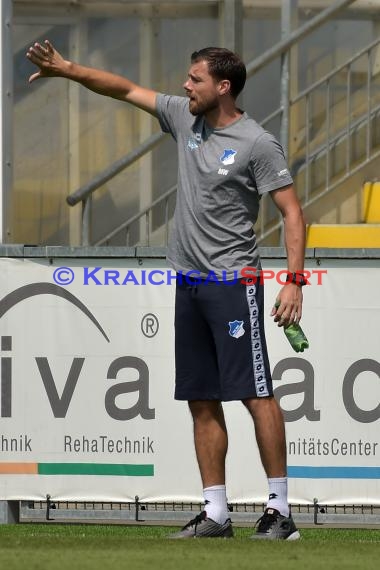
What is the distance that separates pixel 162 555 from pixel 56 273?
293 cm

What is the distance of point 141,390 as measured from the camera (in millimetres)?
7684

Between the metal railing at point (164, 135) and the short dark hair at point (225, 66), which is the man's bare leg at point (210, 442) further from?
the metal railing at point (164, 135)

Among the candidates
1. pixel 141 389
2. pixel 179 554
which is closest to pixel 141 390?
pixel 141 389

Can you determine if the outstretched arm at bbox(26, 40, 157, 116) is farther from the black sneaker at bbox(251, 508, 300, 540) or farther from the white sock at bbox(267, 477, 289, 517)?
the black sneaker at bbox(251, 508, 300, 540)

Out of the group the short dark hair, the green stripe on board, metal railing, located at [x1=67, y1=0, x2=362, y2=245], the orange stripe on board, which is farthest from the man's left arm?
metal railing, located at [x1=67, y1=0, x2=362, y2=245]

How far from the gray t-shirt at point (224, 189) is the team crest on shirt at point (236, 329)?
0.59 ft

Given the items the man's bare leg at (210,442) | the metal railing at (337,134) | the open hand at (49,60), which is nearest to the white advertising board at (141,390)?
the man's bare leg at (210,442)

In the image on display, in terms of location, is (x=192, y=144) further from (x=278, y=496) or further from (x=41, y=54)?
(x=278, y=496)

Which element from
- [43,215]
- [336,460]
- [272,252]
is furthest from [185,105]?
[43,215]

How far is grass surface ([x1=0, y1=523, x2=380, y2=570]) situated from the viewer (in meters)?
4.79

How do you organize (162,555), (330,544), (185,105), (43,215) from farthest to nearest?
(43,215), (185,105), (330,544), (162,555)

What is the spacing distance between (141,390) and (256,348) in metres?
1.83

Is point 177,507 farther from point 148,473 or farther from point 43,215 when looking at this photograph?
point 43,215

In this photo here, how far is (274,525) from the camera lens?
586cm
